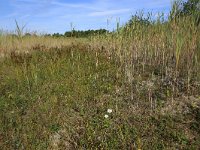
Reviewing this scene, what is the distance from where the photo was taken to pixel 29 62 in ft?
33.3

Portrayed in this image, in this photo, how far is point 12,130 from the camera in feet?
21.2

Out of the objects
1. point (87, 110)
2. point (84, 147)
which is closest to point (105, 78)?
point (87, 110)

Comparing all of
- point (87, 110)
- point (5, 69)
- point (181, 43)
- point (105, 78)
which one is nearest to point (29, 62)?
point (5, 69)

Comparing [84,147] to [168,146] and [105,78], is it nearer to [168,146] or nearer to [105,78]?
[168,146]

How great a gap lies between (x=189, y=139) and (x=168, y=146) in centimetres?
42

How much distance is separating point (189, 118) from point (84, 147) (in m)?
2.00

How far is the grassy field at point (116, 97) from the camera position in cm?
614

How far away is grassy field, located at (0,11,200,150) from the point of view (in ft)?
20.2

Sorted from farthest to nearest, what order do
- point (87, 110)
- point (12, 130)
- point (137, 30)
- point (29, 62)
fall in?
point (29, 62)
point (137, 30)
point (87, 110)
point (12, 130)

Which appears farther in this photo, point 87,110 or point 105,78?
point 105,78

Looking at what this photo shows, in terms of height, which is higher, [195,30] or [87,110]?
[195,30]

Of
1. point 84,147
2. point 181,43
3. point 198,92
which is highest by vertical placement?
point 181,43

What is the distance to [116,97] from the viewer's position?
7219 mm

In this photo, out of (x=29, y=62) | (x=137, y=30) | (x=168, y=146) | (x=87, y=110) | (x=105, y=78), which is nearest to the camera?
(x=168, y=146)
